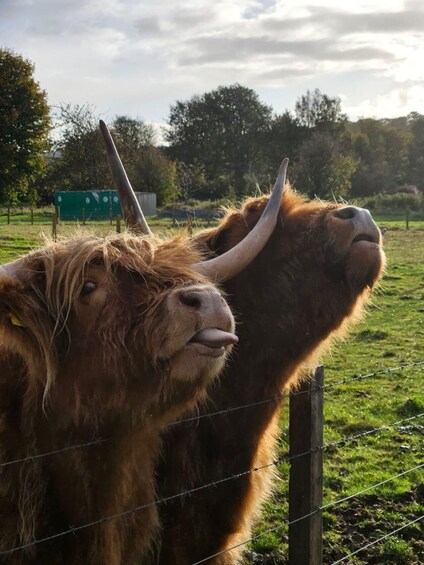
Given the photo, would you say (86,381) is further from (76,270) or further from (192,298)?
(192,298)

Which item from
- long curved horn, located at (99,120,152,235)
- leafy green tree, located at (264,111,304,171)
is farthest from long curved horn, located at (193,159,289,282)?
leafy green tree, located at (264,111,304,171)

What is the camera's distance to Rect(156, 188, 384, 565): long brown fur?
12.9ft

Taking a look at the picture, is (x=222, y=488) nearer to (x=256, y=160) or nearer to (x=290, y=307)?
(x=290, y=307)

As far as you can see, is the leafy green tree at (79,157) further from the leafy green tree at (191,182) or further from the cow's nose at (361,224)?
the cow's nose at (361,224)

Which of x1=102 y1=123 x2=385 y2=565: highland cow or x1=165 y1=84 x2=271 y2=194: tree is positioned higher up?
x1=165 y1=84 x2=271 y2=194: tree

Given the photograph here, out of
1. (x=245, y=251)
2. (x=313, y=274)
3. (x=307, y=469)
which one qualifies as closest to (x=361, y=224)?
(x=313, y=274)

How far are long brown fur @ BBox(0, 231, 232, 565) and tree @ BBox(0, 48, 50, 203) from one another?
84.6ft

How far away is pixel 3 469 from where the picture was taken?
3006 millimetres

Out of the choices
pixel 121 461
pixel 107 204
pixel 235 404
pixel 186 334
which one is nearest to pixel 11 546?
pixel 121 461

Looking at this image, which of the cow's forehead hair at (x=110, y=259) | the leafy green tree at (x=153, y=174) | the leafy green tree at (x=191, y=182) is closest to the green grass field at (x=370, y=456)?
the cow's forehead hair at (x=110, y=259)

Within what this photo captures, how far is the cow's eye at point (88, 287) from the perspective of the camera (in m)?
2.93

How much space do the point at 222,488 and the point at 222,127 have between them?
55.1 meters

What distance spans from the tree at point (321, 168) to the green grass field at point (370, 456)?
31277 millimetres

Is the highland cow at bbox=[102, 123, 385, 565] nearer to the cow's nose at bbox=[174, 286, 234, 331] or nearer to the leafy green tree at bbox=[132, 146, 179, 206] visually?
the cow's nose at bbox=[174, 286, 234, 331]
